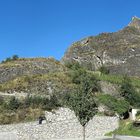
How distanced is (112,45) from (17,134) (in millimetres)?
45389

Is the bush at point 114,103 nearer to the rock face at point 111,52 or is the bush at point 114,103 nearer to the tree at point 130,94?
the tree at point 130,94

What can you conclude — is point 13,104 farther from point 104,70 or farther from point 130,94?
point 104,70

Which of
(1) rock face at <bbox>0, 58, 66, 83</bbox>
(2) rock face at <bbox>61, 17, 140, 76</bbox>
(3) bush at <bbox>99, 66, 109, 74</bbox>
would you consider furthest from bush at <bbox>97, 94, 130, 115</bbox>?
(2) rock face at <bbox>61, 17, 140, 76</bbox>

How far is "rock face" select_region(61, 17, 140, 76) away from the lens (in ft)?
264

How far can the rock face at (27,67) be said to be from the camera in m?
59.5

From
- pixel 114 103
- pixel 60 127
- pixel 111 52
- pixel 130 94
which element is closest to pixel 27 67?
pixel 114 103

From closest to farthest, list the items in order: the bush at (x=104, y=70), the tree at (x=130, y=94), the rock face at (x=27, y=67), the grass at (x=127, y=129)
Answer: the grass at (x=127, y=129) → the tree at (x=130, y=94) → the rock face at (x=27, y=67) → the bush at (x=104, y=70)

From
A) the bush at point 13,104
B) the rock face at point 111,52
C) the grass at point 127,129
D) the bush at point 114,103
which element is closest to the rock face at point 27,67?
the bush at point 114,103

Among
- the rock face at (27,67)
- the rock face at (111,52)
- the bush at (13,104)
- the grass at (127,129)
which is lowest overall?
the grass at (127,129)

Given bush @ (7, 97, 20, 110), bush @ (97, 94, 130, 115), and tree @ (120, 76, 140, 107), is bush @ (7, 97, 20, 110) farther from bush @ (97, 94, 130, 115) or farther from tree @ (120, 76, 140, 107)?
tree @ (120, 76, 140, 107)

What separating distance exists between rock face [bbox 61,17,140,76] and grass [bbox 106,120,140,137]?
26.7 m

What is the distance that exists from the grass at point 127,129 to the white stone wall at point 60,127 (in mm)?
734

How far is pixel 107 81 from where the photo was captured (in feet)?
205

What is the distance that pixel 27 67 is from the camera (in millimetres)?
61375
